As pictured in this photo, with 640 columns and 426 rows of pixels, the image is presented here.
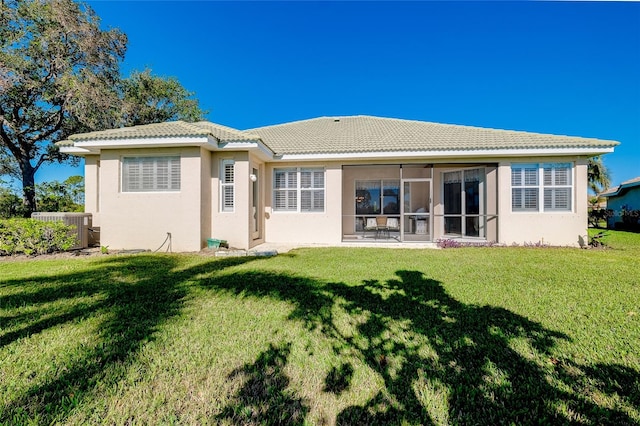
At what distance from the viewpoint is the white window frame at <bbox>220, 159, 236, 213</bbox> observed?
11039mm

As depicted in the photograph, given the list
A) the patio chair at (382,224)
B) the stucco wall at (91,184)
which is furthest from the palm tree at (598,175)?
the stucco wall at (91,184)

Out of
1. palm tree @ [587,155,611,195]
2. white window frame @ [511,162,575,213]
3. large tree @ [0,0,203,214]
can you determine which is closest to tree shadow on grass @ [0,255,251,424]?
white window frame @ [511,162,575,213]

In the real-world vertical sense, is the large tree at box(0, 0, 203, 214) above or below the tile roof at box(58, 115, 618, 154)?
above

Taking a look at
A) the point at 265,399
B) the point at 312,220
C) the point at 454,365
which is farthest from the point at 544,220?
the point at 265,399

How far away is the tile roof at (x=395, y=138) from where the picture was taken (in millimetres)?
11259

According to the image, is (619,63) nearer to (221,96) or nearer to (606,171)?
(606,171)

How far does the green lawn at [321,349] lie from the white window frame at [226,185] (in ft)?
16.1

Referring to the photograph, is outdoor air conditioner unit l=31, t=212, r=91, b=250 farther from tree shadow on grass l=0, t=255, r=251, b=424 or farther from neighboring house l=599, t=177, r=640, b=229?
neighboring house l=599, t=177, r=640, b=229

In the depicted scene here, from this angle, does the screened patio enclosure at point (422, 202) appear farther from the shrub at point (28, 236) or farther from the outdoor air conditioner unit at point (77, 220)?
the shrub at point (28, 236)

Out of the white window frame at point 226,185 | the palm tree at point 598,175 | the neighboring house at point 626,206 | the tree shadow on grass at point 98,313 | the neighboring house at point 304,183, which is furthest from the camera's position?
the palm tree at point 598,175

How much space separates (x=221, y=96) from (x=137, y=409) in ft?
102

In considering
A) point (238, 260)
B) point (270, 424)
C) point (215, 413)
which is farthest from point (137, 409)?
point (238, 260)

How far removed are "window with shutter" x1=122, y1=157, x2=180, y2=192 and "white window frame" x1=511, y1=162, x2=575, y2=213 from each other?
1345 centimetres

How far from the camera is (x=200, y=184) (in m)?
10.1
